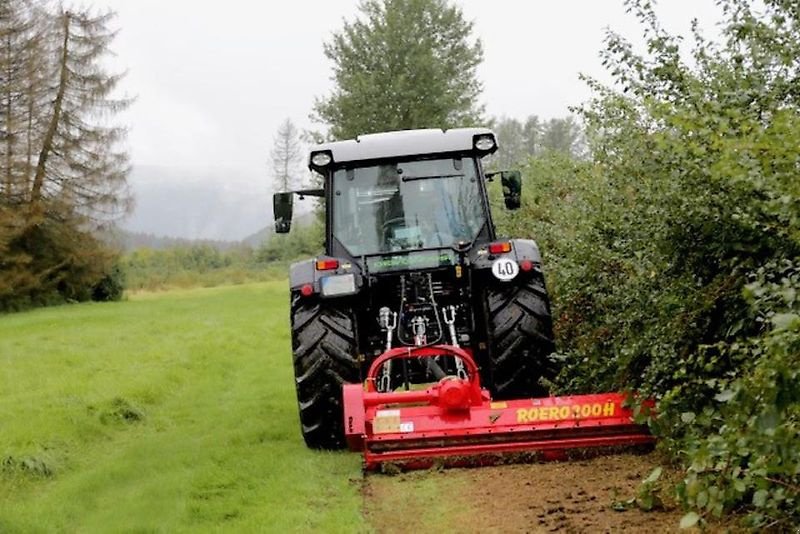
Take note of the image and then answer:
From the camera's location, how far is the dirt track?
4.47 m

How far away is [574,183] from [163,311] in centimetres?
1780

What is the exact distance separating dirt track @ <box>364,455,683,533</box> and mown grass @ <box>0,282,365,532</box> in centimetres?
24

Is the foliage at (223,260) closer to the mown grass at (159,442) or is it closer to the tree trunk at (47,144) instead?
the tree trunk at (47,144)

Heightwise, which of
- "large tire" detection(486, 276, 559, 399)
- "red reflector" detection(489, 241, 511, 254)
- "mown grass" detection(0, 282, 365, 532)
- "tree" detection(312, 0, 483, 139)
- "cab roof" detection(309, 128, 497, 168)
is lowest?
"mown grass" detection(0, 282, 365, 532)

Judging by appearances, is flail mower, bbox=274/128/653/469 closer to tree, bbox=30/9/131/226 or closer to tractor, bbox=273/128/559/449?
tractor, bbox=273/128/559/449

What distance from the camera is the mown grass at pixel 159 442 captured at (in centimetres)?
543

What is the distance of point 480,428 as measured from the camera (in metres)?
5.62

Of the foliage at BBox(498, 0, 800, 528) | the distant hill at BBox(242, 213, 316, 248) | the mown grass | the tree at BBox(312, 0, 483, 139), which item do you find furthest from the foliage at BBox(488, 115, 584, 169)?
the foliage at BBox(498, 0, 800, 528)

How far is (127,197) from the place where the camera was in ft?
101

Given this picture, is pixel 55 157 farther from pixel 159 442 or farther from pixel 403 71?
pixel 159 442

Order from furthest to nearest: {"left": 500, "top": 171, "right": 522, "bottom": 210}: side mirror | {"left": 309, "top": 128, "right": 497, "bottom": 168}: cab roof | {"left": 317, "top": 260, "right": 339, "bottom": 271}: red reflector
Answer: {"left": 500, "top": 171, "right": 522, "bottom": 210}: side mirror → {"left": 309, "top": 128, "right": 497, "bottom": 168}: cab roof → {"left": 317, "top": 260, "right": 339, "bottom": 271}: red reflector

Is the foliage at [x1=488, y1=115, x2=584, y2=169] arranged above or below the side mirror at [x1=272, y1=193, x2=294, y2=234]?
above

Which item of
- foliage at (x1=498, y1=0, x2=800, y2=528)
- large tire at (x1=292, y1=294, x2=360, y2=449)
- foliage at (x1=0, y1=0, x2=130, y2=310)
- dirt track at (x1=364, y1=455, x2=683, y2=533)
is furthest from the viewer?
foliage at (x1=0, y1=0, x2=130, y2=310)

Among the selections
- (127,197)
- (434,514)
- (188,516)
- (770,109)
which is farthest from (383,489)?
(127,197)
